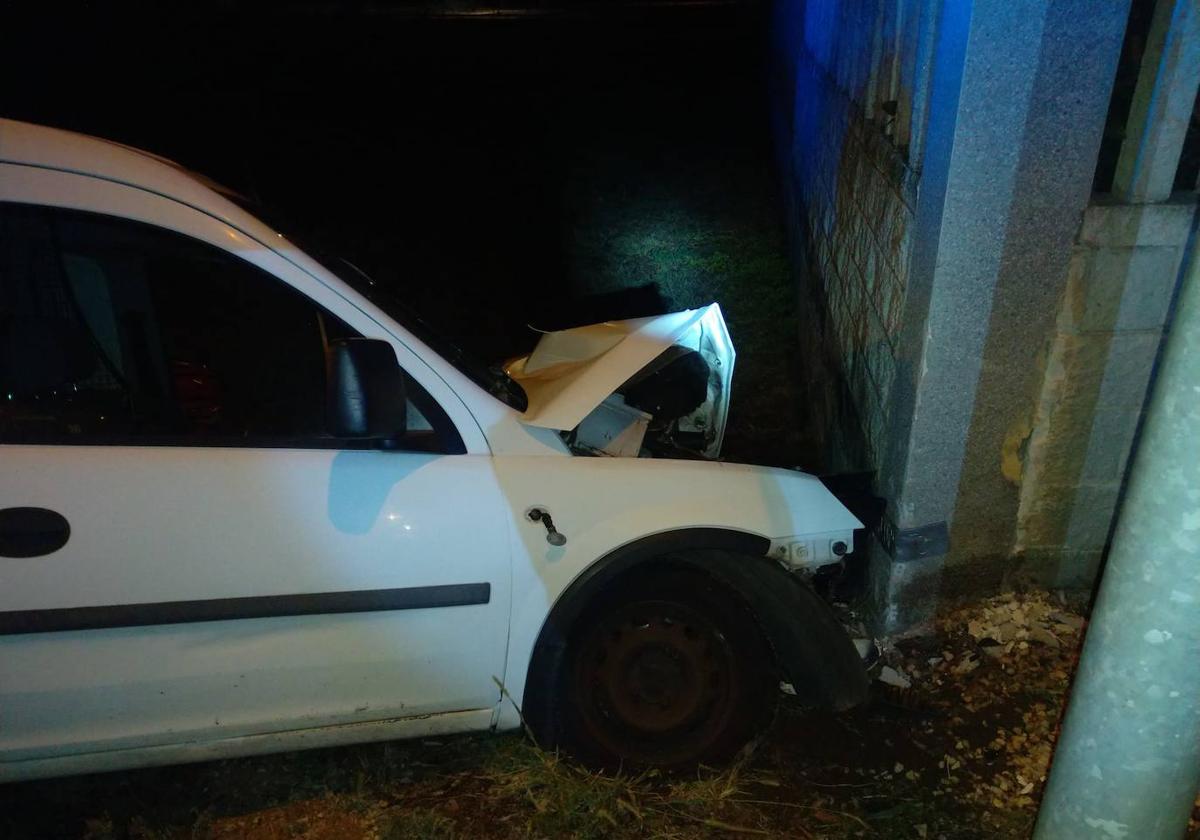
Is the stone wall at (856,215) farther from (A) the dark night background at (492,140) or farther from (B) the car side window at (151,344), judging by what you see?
(B) the car side window at (151,344)

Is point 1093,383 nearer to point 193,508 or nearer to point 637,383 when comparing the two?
point 637,383

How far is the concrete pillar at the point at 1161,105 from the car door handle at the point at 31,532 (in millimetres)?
3366

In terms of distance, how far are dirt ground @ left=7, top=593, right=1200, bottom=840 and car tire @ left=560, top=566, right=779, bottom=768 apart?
105 millimetres

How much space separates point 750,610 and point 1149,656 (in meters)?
1.38

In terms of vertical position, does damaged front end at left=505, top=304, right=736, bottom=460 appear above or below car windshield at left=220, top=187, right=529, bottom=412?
below

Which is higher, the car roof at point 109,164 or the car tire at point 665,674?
the car roof at point 109,164

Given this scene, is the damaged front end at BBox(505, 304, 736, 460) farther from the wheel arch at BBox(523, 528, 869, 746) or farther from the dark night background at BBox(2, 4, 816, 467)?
the dark night background at BBox(2, 4, 816, 467)

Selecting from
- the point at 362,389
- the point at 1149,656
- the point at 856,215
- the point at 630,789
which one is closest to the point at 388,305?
the point at 362,389

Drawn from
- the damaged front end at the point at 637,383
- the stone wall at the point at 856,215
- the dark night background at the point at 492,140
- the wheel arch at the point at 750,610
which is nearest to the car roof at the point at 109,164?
the dark night background at the point at 492,140

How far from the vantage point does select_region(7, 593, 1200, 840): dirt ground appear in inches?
112

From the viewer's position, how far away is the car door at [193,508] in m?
2.33

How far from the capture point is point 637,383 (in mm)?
3326

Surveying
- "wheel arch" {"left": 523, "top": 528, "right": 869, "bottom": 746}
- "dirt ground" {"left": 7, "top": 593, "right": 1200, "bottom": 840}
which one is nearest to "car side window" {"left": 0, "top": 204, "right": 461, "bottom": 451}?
"wheel arch" {"left": 523, "top": 528, "right": 869, "bottom": 746}

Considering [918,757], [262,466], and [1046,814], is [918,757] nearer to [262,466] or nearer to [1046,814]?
[1046,814]
